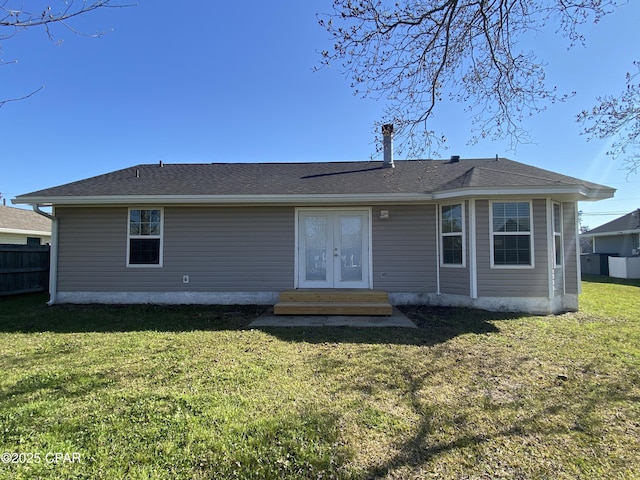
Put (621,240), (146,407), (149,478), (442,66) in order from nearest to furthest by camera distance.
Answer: (149,478) < (146,407) < (442,66) < (621,240)

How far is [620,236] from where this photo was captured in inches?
835

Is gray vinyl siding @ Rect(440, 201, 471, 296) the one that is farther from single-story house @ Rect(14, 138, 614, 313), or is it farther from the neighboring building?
the neighboring building

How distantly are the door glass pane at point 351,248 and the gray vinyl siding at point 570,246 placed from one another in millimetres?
4642

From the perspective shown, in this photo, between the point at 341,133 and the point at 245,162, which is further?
the point at 245,162

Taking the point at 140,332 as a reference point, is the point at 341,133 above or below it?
above

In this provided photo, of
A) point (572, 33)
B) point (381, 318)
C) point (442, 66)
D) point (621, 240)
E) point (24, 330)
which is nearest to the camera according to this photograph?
point (572, 33)

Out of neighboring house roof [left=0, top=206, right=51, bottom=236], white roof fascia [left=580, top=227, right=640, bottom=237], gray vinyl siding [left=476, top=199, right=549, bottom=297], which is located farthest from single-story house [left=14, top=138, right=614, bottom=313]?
white roof fascia [left=580, top=227, right=640, bottom=237]

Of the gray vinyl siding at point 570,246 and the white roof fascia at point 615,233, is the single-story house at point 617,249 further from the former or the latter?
the gray vinyl siding at point 570,246

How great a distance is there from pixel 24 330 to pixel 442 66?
8.53 metres

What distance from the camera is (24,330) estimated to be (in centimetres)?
594

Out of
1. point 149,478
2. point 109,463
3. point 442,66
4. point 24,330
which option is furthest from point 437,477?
point 24,330

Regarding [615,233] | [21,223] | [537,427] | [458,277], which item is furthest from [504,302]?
[21,223]

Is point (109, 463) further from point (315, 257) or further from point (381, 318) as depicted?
point (315, 257)

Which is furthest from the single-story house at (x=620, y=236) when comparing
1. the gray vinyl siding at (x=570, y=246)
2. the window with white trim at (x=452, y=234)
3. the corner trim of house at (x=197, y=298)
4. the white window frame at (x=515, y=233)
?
the corner trim of house at (x=197, y=298)
